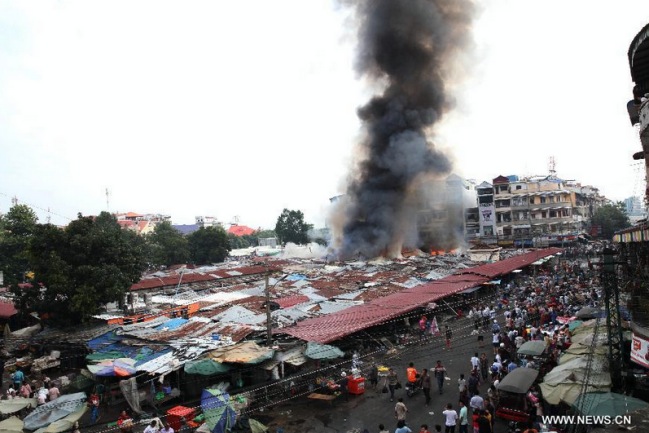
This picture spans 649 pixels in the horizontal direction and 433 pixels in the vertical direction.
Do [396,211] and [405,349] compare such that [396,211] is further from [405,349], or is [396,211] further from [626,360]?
[626,360]

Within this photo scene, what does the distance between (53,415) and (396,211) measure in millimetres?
51202

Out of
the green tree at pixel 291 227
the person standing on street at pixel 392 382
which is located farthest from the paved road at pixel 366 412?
the green tree at pixel 291 227

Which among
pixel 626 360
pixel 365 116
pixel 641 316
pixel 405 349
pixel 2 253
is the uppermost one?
pixel 365 116

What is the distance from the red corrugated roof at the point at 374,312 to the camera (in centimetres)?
1602

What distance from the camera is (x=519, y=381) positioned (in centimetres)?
1050

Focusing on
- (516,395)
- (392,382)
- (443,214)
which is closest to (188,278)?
(392,382)

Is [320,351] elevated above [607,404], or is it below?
below

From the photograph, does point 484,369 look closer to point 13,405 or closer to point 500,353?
point 500,353

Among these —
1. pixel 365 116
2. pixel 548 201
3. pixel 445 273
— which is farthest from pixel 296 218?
pixel 445 273

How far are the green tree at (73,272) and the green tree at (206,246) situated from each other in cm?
4074

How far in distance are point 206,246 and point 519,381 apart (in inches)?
2213

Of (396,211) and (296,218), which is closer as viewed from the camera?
(396,211)

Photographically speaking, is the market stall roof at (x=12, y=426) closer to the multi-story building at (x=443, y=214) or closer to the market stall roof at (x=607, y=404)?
the market stall roof at (x=607, y=404)

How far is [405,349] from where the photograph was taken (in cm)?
1900
